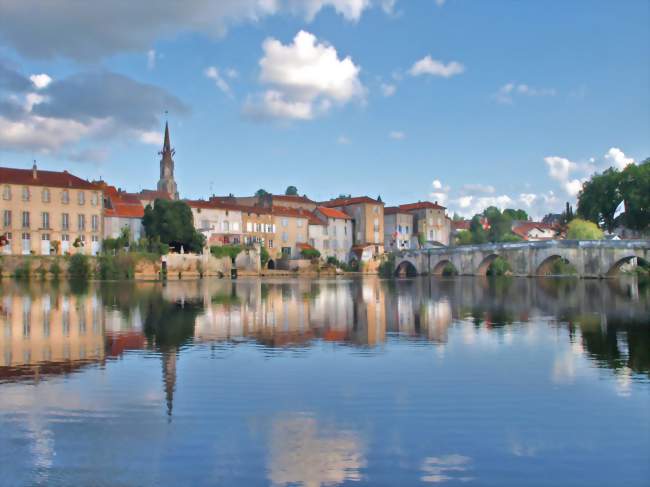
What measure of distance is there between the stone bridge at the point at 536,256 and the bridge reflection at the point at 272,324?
78.0 ft

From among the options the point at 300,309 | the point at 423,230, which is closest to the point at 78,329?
the point at 300,309

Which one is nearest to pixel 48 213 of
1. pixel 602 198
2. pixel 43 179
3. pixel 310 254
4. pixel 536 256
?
pixel 43 179

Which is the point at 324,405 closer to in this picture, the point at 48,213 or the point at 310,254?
the point at 48,213

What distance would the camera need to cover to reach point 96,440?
8.87m

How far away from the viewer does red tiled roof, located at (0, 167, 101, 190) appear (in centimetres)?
6850

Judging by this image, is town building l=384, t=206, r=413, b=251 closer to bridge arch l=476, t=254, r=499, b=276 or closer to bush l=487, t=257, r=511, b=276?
bush l=487, t=257, r=511, b=276

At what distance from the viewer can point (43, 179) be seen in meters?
71.0

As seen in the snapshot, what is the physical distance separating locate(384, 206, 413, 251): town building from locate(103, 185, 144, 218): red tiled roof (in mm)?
40322

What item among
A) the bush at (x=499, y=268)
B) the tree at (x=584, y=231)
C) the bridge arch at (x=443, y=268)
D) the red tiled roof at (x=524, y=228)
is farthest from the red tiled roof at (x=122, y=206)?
the red tiled roof at (x=524, y=228)

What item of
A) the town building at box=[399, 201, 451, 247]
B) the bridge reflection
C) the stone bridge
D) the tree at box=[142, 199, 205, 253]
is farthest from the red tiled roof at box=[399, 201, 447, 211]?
the bridge reflection

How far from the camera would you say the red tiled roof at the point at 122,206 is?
251 ft

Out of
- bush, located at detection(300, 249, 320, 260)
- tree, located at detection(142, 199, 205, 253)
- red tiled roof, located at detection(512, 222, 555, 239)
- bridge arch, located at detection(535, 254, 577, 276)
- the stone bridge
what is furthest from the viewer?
red tiled roof, located at detection(512, 222, 555, 239)

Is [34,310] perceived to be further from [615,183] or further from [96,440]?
[615,183]

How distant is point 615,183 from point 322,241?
3992cm
